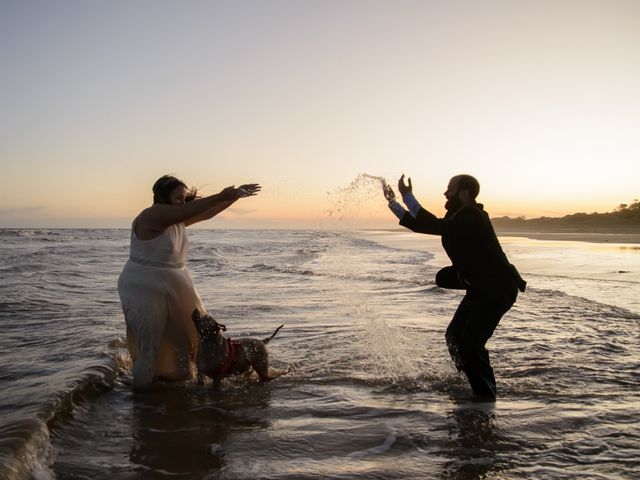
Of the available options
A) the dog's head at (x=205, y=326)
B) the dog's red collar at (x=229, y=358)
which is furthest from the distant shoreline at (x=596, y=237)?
the dog's head at (x=205, y=326)

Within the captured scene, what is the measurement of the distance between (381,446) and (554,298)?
9.23 meters

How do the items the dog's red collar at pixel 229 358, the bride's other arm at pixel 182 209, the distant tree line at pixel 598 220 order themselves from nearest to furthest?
the bride's other arm at pixel 182 209 → the dog's red collar at pixel 229 358 → the distant tree line at pixel 598 220

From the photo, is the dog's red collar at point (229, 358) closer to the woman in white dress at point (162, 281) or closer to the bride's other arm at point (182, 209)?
the woman in white dress at point (162, 281)

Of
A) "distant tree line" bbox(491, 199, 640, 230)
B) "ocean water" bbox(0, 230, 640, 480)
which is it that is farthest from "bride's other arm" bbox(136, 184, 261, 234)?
"distant tree line" bbox(491, 199, 640, 230)

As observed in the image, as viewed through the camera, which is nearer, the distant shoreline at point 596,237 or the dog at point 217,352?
the dog at point 217,352

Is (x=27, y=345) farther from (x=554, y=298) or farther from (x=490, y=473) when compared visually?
(x=554, y=298)

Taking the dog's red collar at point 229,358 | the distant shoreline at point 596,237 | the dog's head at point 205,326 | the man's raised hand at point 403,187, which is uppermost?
the man's raised hand at point 403,187

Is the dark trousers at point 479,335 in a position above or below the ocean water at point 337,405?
above

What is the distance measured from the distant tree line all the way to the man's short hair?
188ft

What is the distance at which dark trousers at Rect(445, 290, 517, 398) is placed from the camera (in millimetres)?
4926

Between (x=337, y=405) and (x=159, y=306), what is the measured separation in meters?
1.96

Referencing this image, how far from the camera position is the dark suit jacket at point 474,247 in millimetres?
4895

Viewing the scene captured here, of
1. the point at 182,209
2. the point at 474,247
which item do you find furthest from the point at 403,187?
the point at 182,209

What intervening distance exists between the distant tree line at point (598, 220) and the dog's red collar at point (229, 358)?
58662 millimetres
